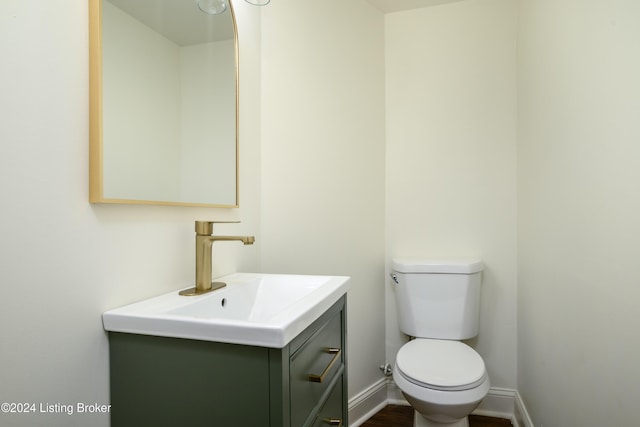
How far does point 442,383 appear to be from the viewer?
141 centimetres

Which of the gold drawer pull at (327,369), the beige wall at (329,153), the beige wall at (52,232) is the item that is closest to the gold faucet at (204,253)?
the beige wall at (52,232)

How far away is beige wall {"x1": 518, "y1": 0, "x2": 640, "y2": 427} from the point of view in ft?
2.93

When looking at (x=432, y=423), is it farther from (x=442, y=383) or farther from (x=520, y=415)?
(x=520, y=415)

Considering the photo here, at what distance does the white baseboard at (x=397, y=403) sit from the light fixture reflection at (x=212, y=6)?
1893 mm

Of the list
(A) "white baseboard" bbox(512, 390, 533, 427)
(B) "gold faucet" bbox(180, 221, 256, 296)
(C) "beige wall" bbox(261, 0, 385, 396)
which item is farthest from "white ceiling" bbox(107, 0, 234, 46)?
(A) "white baseboard" bbox(512, 390, 533, 427)

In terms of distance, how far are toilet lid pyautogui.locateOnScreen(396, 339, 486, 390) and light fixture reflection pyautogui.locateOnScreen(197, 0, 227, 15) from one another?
161 centimetres

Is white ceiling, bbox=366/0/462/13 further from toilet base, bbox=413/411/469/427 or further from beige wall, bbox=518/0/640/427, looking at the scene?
toilet base, bbox=413/411/469/427

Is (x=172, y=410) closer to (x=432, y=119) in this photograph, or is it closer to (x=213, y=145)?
(x=213, y=145)

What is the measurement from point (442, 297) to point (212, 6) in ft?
5.53

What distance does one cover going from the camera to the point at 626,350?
90 centimetres

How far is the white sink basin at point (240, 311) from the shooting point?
2.39 ft

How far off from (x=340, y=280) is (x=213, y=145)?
67cm

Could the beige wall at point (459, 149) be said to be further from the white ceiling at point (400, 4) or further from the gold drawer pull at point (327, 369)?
the gold drawer pull at point (327, 369)

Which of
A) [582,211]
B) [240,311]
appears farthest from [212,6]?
[582,211]
